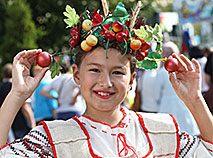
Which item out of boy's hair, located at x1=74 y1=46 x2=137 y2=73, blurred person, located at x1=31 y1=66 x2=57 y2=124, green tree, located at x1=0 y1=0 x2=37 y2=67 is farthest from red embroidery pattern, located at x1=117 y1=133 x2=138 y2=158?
green tree, located at x1=0 y1=0 x2=37 y2=67

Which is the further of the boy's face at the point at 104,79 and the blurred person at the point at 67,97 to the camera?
the blurred person at the point at 67,97

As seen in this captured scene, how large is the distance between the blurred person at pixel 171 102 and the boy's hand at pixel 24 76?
2.41m

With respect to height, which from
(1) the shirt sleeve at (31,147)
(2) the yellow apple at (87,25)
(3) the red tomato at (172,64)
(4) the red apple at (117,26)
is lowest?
(1) the shirt sleeve at (31,147)

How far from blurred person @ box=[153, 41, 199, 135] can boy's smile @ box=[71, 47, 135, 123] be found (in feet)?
7.23

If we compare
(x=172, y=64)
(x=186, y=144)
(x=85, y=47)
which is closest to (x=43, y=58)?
(x=85, y=47)

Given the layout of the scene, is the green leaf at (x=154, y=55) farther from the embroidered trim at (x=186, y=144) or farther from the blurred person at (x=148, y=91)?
the blurred person at (x=148, y=91)

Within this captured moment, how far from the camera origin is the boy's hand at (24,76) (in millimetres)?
2105

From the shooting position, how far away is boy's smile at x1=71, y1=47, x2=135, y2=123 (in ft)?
A: 7.06

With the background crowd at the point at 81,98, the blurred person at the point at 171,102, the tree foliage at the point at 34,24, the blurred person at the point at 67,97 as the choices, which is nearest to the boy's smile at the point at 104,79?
the background crowd at the point at 81,98

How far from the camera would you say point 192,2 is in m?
11.5

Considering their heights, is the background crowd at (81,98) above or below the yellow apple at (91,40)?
below

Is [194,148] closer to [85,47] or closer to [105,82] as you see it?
[105,82]

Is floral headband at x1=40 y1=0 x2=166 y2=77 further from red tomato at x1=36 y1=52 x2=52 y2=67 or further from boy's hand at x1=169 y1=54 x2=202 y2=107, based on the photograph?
boy's hand at x1=169 y1=54 x2=202 y2=107

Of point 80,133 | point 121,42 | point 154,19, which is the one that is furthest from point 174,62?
point 154,19
